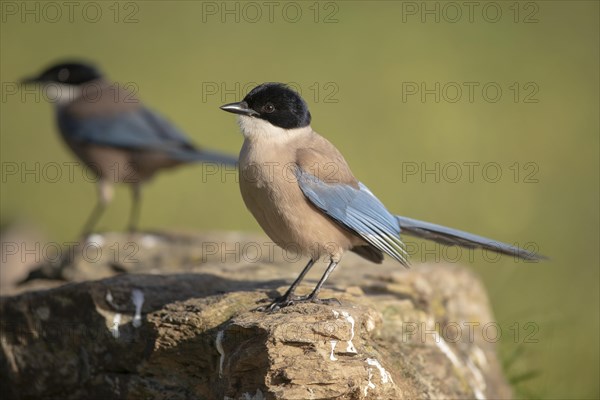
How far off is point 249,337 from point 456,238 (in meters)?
1.55

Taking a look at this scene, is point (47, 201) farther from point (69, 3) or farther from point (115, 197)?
point (69, 3)

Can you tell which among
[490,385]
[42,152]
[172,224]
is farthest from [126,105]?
[490,385]

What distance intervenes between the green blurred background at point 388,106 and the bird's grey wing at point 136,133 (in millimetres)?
1051

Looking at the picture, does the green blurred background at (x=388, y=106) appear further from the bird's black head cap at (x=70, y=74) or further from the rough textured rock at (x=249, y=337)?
the rough textured rock at (x=249, y=337)

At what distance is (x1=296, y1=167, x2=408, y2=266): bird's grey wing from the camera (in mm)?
5004

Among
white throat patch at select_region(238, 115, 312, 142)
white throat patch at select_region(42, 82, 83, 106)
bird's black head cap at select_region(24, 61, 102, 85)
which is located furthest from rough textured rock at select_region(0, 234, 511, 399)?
bird's black head cap at select_region(24, 61, 102, 85)

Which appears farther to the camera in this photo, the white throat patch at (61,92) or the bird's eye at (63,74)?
the bird's eye at (63,74)

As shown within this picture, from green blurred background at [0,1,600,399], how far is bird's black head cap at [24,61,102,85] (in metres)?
1.58

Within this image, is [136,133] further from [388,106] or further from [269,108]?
[388,106]

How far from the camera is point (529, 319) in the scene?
710cm

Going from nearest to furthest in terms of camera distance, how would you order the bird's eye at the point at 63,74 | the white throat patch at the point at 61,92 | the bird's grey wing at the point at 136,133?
the bird's grey wing at the point at 136,133
the white throat patch at the point at 61,92
the bird's eye at the point at 63,74

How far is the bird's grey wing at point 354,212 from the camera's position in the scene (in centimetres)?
500

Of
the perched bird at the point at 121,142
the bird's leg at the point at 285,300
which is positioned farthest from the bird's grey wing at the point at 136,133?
the bird's leg at the point at 285,300

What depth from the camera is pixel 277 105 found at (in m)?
5.24
